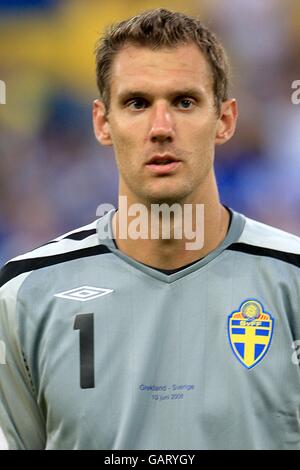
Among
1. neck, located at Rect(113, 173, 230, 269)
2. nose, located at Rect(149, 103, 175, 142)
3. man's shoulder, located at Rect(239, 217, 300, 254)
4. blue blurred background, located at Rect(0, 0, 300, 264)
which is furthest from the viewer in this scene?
blue blurred background, located at Rect(0, 0, 300, 264)

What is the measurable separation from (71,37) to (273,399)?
334 cm

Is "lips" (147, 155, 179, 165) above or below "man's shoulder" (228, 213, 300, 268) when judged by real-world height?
above

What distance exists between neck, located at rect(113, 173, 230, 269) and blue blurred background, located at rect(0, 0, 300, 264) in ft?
7.52

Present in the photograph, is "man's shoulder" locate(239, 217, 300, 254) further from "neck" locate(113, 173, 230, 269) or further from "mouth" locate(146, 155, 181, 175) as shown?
"mouth" locate(146, 155, 181, 175)

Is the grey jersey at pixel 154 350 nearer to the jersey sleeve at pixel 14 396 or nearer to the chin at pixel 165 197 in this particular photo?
the jersey sleeve at pixel 14 396

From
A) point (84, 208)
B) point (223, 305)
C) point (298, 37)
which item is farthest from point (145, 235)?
point (298, 37)

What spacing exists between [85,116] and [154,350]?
2.87 meters

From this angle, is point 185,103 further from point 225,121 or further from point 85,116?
point 85,116

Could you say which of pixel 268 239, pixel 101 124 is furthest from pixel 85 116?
pixel 268 239

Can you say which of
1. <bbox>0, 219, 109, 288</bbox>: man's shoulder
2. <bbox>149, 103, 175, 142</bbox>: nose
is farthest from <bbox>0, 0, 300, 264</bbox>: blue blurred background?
<bbox>149, 103, 175, 142</bbox>: nose

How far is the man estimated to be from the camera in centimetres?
233

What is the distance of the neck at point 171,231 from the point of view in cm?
241

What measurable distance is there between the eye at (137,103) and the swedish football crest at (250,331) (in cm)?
64

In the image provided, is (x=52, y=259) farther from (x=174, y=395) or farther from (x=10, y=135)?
(x=10, y=135)
